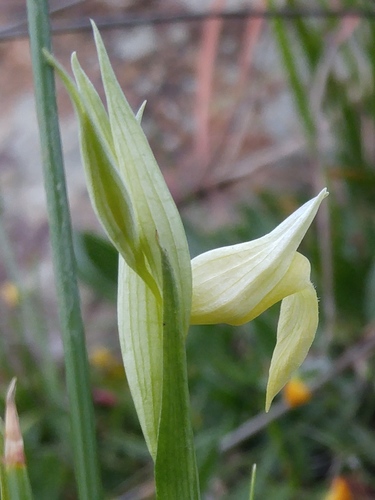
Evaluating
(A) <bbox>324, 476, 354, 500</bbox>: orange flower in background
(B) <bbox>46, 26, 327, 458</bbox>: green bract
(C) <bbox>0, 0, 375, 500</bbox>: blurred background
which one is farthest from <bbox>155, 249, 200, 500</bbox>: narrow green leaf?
(A) <bbox>324, 476, 354, 500</bbox>: orange flower in background

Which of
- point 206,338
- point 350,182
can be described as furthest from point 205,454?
point 350,182

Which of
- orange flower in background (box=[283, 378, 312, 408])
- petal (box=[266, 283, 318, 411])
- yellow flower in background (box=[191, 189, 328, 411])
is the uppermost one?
yellow flower in background (box=[191, 189, 328, 411])

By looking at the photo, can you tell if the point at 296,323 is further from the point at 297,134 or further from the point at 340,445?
the point at 297,134

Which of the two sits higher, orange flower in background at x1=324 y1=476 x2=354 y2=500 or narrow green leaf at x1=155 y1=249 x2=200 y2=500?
narrow green leaf at x1=155 y1=249 x2=200 y2=500

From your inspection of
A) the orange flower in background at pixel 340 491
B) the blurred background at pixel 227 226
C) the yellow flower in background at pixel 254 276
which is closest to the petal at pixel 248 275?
the yellow flower in background at pixel 254 276

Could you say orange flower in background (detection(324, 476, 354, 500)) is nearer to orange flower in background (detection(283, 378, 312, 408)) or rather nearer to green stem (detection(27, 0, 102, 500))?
orange flower in background (detection(283, 378, 312, 408))

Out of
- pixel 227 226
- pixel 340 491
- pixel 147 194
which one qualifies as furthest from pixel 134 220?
pixel 227 226
